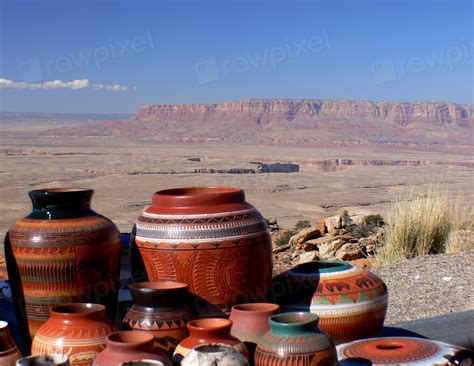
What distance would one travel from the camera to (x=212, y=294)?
337 centimetres

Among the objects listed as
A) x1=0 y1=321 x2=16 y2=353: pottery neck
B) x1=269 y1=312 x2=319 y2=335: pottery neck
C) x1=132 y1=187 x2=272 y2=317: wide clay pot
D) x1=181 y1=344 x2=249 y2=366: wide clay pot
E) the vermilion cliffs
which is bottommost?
the vermilion cliffs

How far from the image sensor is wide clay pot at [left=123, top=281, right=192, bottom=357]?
303 cm

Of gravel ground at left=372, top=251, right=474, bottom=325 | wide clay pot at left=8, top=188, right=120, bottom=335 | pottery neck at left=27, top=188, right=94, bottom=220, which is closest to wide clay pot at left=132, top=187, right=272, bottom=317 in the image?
wide clay pot at left=8, top=188, right=120, bottom=335

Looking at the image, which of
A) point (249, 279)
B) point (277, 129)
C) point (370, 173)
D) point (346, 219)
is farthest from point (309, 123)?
point (249, 279)

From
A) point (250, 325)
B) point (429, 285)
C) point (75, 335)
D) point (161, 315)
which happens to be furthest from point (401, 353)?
point (429, 285)

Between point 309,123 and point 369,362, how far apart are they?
389 feet

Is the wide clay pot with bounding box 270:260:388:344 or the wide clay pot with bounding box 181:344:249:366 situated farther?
the wide clay pot with bounding box 270:260:388:344

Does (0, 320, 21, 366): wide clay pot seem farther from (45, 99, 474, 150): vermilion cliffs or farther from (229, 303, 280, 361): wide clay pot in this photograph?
(45, 99, 474, 150): vermilion cliffs

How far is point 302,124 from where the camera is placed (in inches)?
4749

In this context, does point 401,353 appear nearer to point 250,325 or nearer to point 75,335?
point 250,325

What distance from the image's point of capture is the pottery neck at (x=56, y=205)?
330 centimetres

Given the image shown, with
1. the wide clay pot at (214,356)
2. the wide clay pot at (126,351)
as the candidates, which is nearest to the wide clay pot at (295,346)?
the wide clay pot at (214,356)

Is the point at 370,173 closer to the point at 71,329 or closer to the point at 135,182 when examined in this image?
the point at 135,182

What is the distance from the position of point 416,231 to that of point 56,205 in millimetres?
7535
